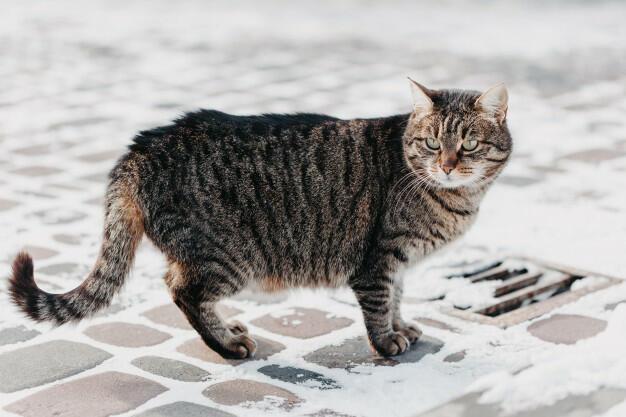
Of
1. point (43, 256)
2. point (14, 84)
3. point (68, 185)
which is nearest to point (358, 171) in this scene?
point (43, 256)

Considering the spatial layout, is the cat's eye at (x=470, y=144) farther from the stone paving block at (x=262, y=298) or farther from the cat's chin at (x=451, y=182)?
the stone paving block at (x=262, y=298)

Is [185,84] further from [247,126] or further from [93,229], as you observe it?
[247,126]

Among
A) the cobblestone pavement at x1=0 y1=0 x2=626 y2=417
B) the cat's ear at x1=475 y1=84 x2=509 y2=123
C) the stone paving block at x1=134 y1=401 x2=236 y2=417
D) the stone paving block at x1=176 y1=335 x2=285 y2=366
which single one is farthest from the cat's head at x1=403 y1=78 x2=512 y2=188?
the stone paving block at x1=134 y1=401 x2=236 y2=417

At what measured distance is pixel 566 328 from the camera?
14.0 ft

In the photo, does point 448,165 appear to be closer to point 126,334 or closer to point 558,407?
point 558,407

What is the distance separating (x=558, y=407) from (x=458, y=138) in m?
1.19

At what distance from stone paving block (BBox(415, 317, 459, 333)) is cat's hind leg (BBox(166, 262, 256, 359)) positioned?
84 cm

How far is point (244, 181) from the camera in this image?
4.07 meters

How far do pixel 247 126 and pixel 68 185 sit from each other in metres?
2.46

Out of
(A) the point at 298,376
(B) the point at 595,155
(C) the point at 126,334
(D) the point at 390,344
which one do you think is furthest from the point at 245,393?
(B) the point at 595,155

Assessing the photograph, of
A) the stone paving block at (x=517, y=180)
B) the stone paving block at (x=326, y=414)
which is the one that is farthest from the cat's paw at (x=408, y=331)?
the stone paving block at (x=517, y=180)

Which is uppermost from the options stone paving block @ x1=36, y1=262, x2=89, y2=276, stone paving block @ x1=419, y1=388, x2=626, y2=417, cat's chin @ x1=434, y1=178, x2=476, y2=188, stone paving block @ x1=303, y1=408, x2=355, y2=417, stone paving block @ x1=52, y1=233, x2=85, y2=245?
cat's chin @ x1=434, y1=178, x2=476, y2=188

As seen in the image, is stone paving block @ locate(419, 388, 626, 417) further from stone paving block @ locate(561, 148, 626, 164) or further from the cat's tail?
stone paving block @ locate(561, 148, 626, 164)

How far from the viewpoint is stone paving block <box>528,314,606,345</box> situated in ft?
13.7
